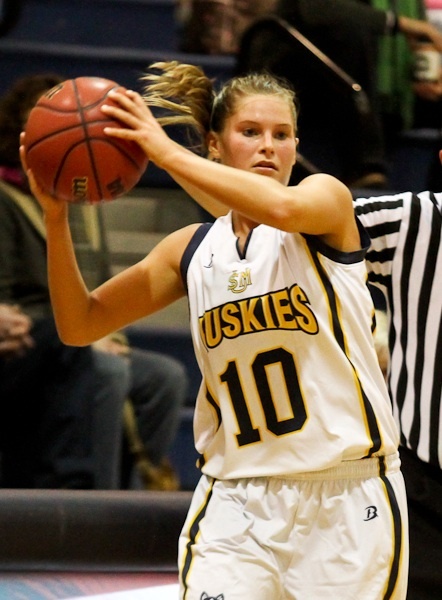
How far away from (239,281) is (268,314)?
110mm

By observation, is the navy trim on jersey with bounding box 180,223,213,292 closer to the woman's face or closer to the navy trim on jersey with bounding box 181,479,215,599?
the woman's face

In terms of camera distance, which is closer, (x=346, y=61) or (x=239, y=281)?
(x=239, y=281)

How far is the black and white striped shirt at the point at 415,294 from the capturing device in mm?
2982

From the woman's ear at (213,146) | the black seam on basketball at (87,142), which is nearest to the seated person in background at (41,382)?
the woman's ear at (213,146)

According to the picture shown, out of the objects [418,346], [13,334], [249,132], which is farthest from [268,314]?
[13,334]

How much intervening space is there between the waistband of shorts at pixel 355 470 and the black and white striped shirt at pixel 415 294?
481 millimetres

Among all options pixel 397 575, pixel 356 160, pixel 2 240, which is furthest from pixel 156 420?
pixel 397 575

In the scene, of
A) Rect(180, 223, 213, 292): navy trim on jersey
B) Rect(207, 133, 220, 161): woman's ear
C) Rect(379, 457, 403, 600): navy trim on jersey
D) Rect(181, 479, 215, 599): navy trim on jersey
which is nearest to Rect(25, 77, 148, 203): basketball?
Rect(180, 223, 213, 292): navy trim on jersey

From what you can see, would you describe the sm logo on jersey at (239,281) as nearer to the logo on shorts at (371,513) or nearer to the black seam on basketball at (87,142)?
the black seam on basketball at (87,142)

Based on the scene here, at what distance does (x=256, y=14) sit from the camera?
5605 millimetres

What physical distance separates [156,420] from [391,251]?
1802 millimetres

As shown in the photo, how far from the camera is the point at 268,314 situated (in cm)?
249

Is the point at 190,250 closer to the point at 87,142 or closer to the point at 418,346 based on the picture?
the point at 87,142

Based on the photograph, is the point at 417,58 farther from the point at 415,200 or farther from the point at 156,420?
the point at 415,200
